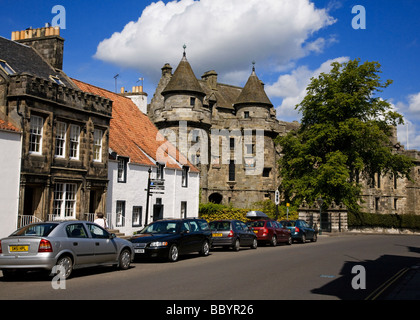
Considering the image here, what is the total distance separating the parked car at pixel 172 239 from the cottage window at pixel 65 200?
684cm

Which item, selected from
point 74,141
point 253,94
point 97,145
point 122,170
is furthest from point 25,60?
point 253,94

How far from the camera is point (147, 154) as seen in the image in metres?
32.3

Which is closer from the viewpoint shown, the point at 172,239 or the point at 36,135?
the point at 172,239

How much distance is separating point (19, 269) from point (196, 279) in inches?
179

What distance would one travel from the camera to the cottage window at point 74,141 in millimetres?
23594

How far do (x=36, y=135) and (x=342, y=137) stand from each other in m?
31.3

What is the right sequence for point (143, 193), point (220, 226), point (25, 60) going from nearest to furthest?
point (220, 226) < point (25, 60) < point (143, 193)

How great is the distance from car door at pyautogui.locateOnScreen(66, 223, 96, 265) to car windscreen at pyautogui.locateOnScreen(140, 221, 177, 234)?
479cm

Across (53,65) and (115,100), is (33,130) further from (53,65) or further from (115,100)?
(115,100)

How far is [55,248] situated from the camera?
11609 millimetres

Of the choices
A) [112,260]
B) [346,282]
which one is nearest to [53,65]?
[112,260]

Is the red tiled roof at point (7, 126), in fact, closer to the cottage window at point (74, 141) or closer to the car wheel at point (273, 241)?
the cottage window at point (74, 141)

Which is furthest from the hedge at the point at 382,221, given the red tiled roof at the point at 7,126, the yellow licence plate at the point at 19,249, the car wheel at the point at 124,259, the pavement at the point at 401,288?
the yellow licence plate at the point at 19,249

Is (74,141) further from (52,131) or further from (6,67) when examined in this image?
(6,67)
